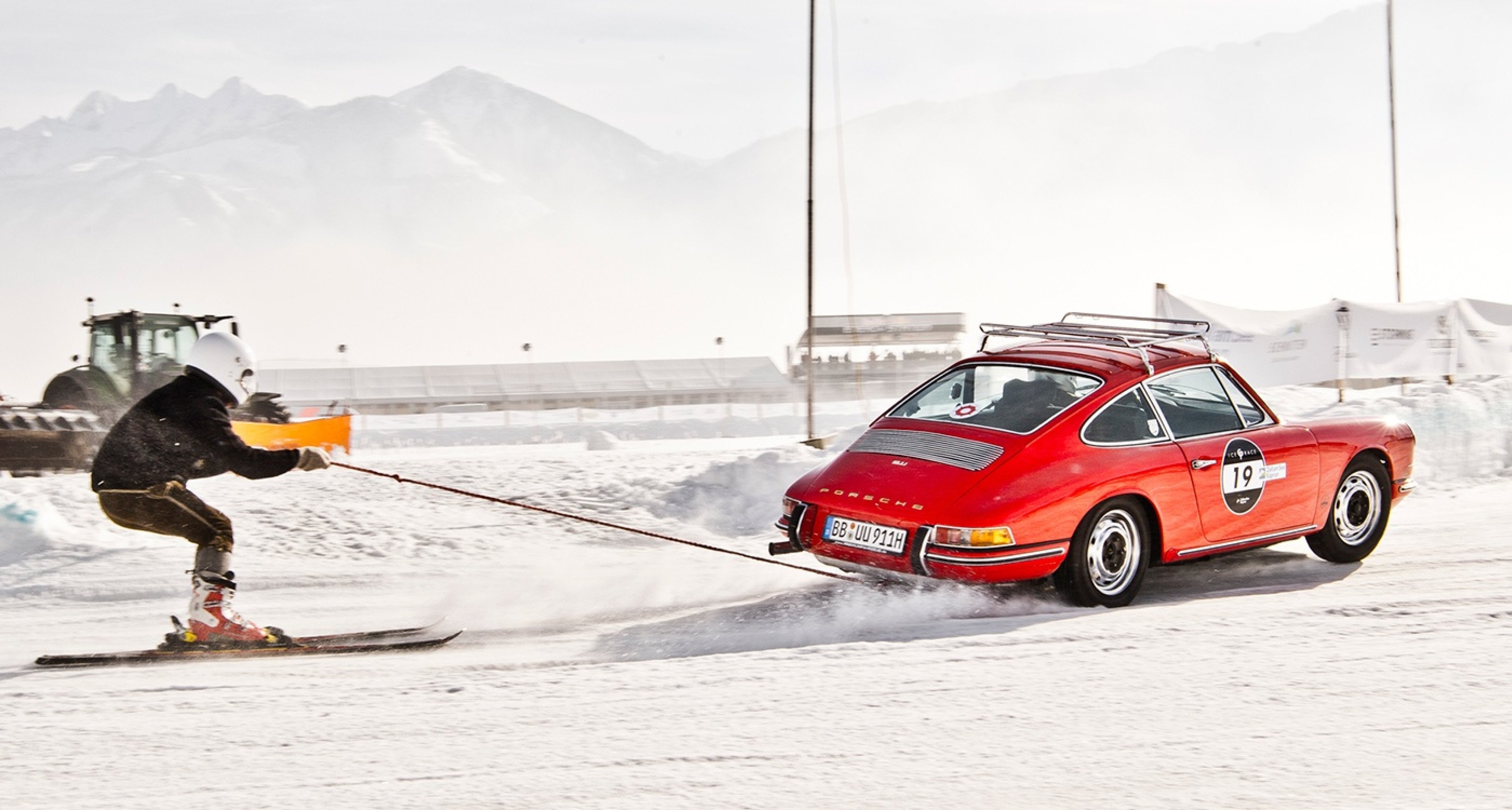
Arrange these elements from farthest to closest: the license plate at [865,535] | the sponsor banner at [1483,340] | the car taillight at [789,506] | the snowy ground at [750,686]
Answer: the sponsor banner at [1483,340]
the car taillight at [789,506]
the license plate at [865,535]
the snowy ground at [750,686]

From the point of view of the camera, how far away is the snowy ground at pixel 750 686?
13.3 ft

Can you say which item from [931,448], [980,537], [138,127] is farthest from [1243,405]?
[138,127]

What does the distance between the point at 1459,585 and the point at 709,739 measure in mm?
4872

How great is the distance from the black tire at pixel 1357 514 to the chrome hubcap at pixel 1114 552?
1.70 meters

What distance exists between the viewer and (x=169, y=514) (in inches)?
236

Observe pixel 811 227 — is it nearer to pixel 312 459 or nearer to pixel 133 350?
pixel 133 350

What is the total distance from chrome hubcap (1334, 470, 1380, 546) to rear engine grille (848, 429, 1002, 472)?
2720mm

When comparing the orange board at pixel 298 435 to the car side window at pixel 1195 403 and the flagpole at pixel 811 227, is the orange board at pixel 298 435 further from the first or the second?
the flagpole at pixel 811 227

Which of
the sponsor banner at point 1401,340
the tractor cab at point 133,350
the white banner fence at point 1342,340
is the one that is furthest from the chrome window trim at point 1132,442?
the tractor cab at point 133,350

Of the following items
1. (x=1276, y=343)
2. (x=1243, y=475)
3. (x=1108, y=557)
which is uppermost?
(x=1276, y=343)

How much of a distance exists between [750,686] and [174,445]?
10.2 ft

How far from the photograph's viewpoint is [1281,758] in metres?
4.18

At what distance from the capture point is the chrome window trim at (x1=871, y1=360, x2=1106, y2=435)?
267 inches

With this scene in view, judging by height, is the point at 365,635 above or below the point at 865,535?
below
